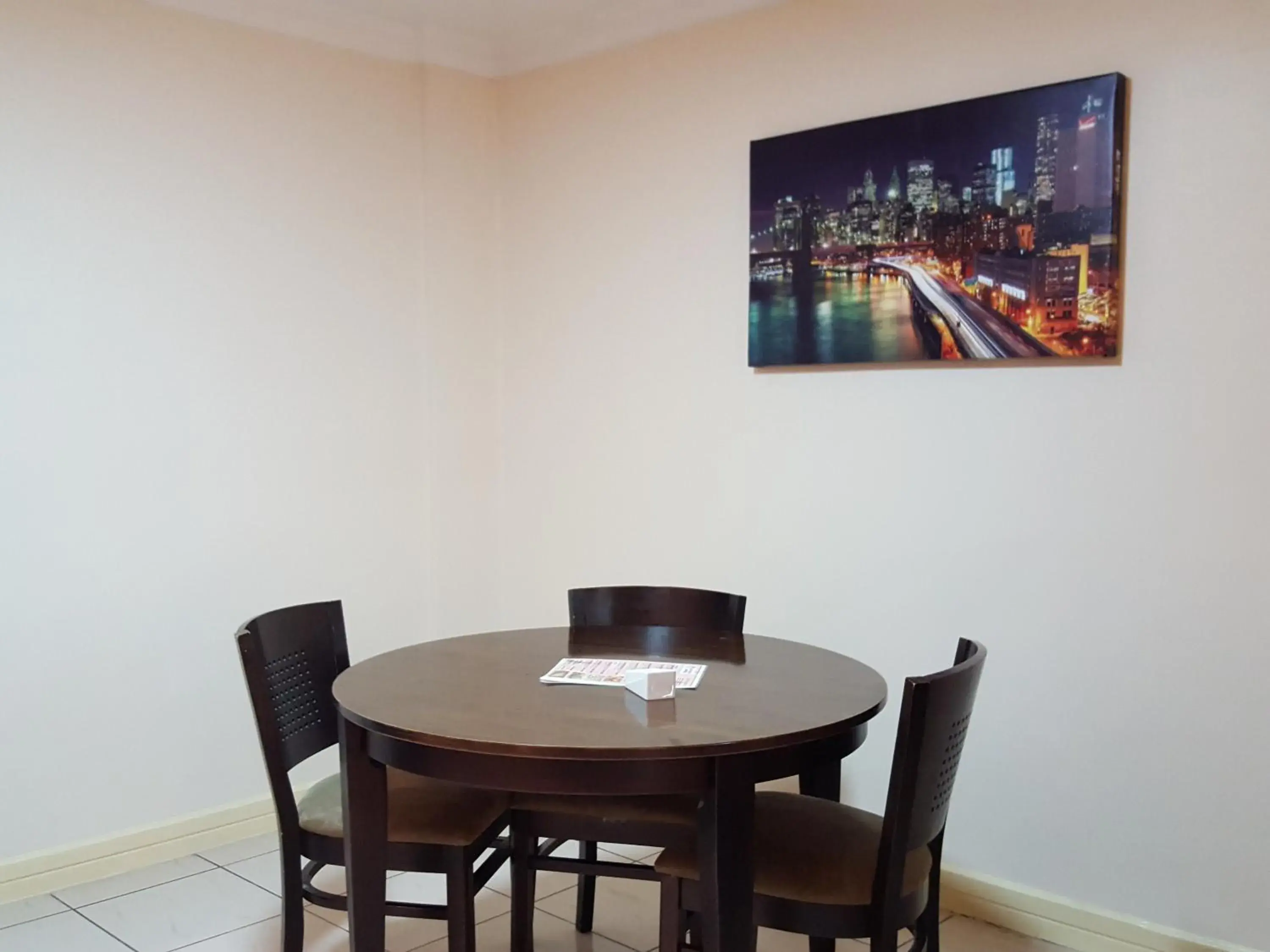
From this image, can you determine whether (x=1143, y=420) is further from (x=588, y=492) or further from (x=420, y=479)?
(x=420, y=479)

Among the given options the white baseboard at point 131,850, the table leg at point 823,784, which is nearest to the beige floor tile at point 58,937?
the white baseboard at point 131,850

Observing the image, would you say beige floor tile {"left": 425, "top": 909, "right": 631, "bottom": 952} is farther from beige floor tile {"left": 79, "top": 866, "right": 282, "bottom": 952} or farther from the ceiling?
the ceiling

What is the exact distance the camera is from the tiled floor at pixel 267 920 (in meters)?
2.69

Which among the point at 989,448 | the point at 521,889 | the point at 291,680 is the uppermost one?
the point at 989,448

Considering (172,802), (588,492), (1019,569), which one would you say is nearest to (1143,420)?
(1019,569)

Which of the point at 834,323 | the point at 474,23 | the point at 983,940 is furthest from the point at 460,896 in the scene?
the point at 474,23

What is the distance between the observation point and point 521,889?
250 cm

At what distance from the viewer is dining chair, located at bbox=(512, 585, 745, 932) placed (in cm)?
231

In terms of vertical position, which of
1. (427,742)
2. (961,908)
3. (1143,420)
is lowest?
(961,908)

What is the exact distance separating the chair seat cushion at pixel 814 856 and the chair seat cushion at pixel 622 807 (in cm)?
16

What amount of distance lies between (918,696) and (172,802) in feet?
8.04

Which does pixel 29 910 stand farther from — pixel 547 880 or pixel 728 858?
pixel 728 858

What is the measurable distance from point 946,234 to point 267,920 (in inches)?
96.7

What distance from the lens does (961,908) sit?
2.89 metres
